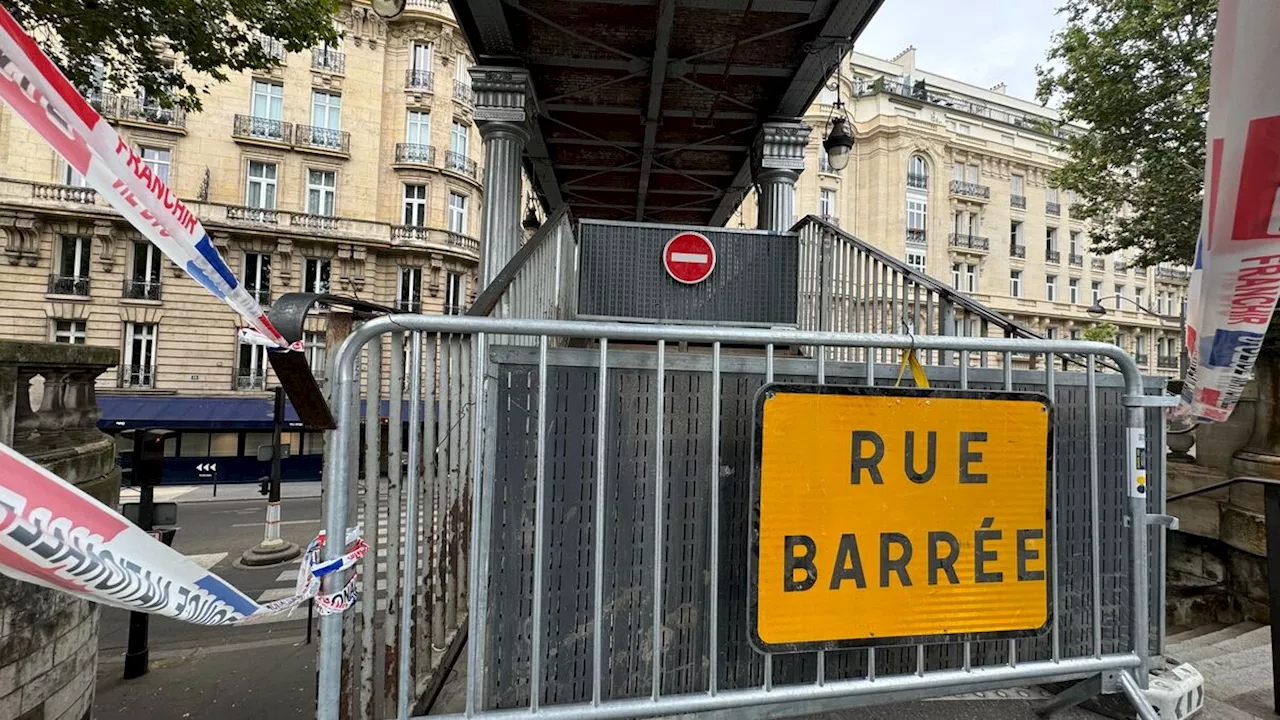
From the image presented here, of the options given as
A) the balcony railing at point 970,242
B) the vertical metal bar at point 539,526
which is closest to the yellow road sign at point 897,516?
the vertical metal bar at point 539,526

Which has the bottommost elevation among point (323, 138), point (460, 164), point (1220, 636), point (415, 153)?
point (1220, 636)

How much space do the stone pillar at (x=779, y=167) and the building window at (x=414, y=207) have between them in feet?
68.8

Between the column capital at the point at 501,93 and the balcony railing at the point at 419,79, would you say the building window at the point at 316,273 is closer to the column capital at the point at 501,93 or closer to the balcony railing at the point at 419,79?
the balcony railing at the point at 419,79

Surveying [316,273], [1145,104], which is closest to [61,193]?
[316,273]

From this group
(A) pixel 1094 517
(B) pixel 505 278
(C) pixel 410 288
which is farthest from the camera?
(C) pixel 410 288

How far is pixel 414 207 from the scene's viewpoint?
2428cm

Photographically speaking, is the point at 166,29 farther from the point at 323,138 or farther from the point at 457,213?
the point at 323,138

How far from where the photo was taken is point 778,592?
189 cm

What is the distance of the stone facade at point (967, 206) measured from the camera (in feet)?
110

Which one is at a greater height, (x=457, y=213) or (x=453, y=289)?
(x=457, y=213)

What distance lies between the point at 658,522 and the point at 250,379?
24600mm

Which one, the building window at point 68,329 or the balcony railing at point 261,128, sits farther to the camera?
the balcony railing at point 261,128

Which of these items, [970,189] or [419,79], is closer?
[419,79]

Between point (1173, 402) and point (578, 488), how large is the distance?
96.7 inches
